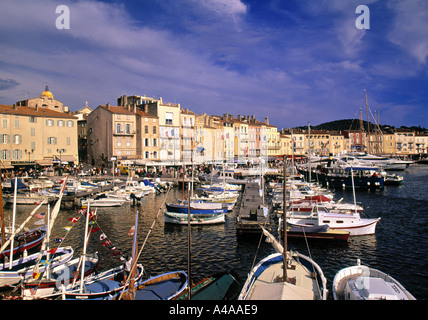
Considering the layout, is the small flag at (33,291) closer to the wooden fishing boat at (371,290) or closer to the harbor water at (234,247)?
the harbor water at (234,247)

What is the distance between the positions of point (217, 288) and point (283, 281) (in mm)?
3369

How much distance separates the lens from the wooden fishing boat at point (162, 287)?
1433 cm

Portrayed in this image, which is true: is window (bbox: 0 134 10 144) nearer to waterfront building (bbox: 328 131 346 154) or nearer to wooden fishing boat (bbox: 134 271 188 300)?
wooden fishing boat (bbox: 134 271 188 300)

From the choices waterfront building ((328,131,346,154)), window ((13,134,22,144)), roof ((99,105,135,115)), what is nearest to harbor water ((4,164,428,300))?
window ((13,134,22,144))

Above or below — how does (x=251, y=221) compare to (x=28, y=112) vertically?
below

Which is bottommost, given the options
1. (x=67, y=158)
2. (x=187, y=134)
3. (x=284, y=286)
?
(x=284, y=286)

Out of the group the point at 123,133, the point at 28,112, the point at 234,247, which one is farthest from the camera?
the point at 123,133

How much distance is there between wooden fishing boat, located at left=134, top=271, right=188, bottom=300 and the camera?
1433 centimetres

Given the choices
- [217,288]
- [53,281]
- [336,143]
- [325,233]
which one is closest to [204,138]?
[325,233]

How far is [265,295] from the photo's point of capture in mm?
12055

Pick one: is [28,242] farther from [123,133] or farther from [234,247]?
[123,133]

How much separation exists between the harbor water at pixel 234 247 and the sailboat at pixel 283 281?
213 cm

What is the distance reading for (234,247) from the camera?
81.7ft

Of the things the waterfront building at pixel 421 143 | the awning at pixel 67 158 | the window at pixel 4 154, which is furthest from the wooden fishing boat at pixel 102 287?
the waterfront building at pixel 421 143
